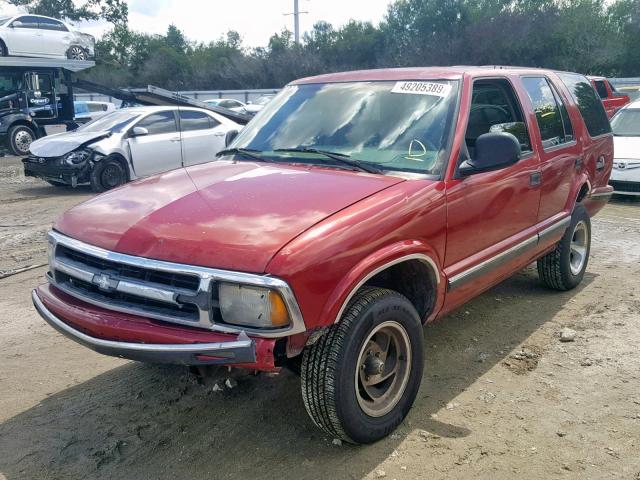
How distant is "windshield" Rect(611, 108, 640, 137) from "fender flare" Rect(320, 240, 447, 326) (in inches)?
349

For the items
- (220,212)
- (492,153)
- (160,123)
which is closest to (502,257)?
(492,153)

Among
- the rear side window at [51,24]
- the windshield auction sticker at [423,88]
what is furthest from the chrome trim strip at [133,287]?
the rear side window at [51,24]

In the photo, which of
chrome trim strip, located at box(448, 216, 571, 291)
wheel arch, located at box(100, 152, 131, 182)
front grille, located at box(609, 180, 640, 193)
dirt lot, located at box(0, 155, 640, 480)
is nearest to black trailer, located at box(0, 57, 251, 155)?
wheel arch, located at box(100, 152, 131, 182)

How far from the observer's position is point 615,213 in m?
8.99

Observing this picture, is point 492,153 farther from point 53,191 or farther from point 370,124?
point 53,191

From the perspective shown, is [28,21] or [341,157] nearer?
[341,157]

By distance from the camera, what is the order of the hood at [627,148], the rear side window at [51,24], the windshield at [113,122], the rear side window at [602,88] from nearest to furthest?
the hood at [627,148], the windshield at [113,122], the rear side window at [602,88], the rear side window at [51,24]

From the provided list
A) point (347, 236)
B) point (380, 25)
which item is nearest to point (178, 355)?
point (347, 236)

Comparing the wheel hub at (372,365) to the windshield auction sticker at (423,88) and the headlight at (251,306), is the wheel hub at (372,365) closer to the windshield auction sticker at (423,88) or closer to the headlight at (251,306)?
the headlight at (251,306)

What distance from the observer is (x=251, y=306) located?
2625 millimetres

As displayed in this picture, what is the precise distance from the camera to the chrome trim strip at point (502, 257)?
12.1 feet

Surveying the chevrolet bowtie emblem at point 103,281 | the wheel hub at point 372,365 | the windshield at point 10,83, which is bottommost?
the wheel hub at point 372,365

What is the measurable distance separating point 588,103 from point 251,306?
177 inches

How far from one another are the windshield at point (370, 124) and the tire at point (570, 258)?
206 centimetres
